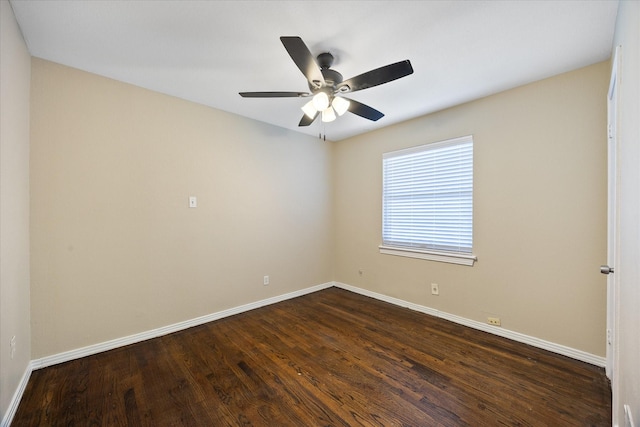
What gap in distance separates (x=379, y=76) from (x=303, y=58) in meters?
0.52

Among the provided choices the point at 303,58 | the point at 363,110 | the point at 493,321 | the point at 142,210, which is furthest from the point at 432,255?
the point at 142,210

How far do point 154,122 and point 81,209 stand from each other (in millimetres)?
1036

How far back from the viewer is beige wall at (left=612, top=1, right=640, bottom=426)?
3.45ft

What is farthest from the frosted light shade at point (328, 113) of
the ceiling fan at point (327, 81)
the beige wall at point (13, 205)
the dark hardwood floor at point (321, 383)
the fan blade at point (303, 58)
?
the dark hardwood floor at point (321, 383)

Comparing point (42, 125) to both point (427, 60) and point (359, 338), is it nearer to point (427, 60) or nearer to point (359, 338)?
point (427, 60)

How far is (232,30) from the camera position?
1.75 m

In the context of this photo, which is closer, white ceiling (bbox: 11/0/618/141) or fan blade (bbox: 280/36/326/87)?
fan blade (bbox: 280/36/326/87)

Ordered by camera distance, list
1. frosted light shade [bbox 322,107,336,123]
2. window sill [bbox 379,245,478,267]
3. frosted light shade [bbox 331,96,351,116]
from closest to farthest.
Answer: frosted light shade [bbox 331,96,351,116] < frosted light shade [bbox 322,107,336,123] < window sill [bbox 379,245,478,267]

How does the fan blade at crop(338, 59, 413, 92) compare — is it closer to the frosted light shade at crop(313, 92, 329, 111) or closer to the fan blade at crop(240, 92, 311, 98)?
the frosted light shade at crop(313, 92, 329, 111)

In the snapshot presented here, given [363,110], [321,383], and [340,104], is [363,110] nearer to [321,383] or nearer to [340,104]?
[340,104]

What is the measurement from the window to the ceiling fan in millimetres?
1201

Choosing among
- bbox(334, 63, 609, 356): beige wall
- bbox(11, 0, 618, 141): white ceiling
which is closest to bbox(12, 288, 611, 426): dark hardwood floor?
bbox(334, 63, 609, 356): beige wall

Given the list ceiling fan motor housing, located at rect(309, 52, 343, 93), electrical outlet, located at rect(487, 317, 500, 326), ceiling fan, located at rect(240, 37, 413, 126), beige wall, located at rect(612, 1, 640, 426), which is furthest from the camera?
electrical outlet, located at rect(487, 317, 500, 326)

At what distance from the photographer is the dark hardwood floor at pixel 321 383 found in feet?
5.20
